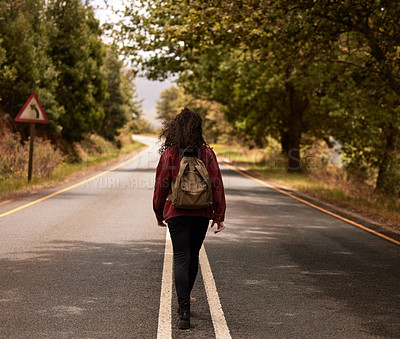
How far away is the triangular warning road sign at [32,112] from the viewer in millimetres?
16422

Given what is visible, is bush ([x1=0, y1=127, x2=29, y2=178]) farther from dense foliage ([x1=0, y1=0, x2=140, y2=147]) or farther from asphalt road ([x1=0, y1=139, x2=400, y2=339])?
asphalt road ([x1=0, y1=139, x2=400, y2=339])

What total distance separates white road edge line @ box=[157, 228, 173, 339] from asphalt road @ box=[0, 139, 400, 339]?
0.05 metres

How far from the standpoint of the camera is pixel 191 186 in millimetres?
4402

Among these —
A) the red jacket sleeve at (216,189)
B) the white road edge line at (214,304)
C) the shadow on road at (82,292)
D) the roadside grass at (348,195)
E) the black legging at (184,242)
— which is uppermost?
the red jacket sleeve at (216,189)

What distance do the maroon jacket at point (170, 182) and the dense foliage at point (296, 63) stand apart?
7.46 m

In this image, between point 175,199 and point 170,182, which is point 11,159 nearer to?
point 170,182

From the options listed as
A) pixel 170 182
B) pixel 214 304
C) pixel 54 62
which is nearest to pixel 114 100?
pixel 54 62

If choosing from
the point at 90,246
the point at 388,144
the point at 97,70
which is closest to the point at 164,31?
the point at 90,246

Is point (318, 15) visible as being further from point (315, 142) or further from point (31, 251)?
point (315, 142)

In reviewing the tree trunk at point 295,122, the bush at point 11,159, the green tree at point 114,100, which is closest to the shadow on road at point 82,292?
the bush at point 11,159

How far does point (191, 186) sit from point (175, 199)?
18 centimetres

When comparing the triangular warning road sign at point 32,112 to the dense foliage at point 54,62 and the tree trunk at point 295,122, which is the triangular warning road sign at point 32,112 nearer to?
the dense foliage at point 54,62

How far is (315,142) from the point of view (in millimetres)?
36969

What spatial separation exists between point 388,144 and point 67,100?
17.4 meters
